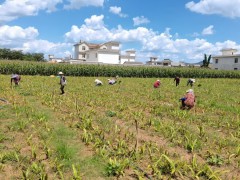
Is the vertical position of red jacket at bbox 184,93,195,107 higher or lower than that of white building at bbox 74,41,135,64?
lower

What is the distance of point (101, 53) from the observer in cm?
7344

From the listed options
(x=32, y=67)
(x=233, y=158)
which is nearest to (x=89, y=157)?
(x=233, y=158)

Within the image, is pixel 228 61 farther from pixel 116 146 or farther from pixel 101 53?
pixel 116 146

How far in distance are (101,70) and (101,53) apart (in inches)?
1180

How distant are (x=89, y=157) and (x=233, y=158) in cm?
389

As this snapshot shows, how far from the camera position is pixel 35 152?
6.94 metres

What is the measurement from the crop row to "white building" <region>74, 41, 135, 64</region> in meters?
24.4

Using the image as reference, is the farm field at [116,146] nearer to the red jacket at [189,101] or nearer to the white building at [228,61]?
the red jacket at [189,101]

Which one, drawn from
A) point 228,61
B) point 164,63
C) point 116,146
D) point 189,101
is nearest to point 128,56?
point 164,63

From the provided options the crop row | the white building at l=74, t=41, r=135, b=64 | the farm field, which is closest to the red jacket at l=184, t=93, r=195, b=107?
the farm field

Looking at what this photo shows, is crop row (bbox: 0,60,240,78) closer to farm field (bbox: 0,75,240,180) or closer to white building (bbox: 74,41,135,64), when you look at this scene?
white building (bbox: 74,41,135,64)

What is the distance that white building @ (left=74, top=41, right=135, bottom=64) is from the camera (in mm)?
73562

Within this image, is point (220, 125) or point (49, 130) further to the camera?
point (220, 125)

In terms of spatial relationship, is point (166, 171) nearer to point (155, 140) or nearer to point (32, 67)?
point (155, 140)
